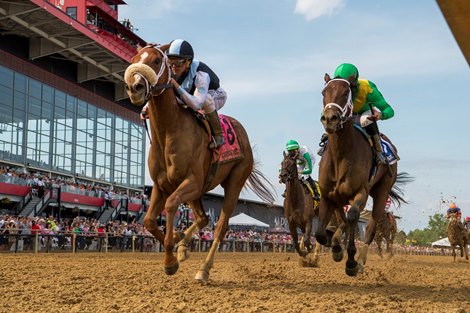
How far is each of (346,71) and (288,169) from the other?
5.36 metres

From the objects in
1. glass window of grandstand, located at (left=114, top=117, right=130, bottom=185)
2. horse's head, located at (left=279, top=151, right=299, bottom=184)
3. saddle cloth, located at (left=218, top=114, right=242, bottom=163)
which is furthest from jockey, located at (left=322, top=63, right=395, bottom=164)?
glass window of grandstand, located at (left=114, top=117, right=130, bottom=185)

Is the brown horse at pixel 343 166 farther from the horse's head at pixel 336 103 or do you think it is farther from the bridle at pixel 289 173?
the bridle at pixel 289 173

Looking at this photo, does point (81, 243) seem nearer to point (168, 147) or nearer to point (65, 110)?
point (168, 147)

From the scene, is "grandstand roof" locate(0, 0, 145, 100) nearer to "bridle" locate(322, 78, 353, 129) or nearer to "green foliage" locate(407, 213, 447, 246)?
"bridle" locate(322, 78, 353, 129)

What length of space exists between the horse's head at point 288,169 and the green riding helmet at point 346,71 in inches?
205

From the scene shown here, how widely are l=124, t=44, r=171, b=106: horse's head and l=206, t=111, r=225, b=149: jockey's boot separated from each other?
2.77ft

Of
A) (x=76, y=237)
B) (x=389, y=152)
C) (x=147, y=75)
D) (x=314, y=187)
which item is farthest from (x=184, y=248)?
(x=76, y=237)

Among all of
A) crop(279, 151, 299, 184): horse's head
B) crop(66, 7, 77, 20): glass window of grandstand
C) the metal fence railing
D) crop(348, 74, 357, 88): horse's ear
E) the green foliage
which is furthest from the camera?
the green foliage

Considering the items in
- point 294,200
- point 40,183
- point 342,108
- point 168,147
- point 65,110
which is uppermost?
point 65,110

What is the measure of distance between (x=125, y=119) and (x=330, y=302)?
147 feet

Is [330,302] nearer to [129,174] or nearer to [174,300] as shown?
[174,300]

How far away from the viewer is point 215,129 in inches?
292

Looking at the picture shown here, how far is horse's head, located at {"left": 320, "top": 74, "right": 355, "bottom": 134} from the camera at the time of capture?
21.9 ft

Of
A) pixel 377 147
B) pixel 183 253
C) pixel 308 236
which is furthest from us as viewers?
pixel 308 236
